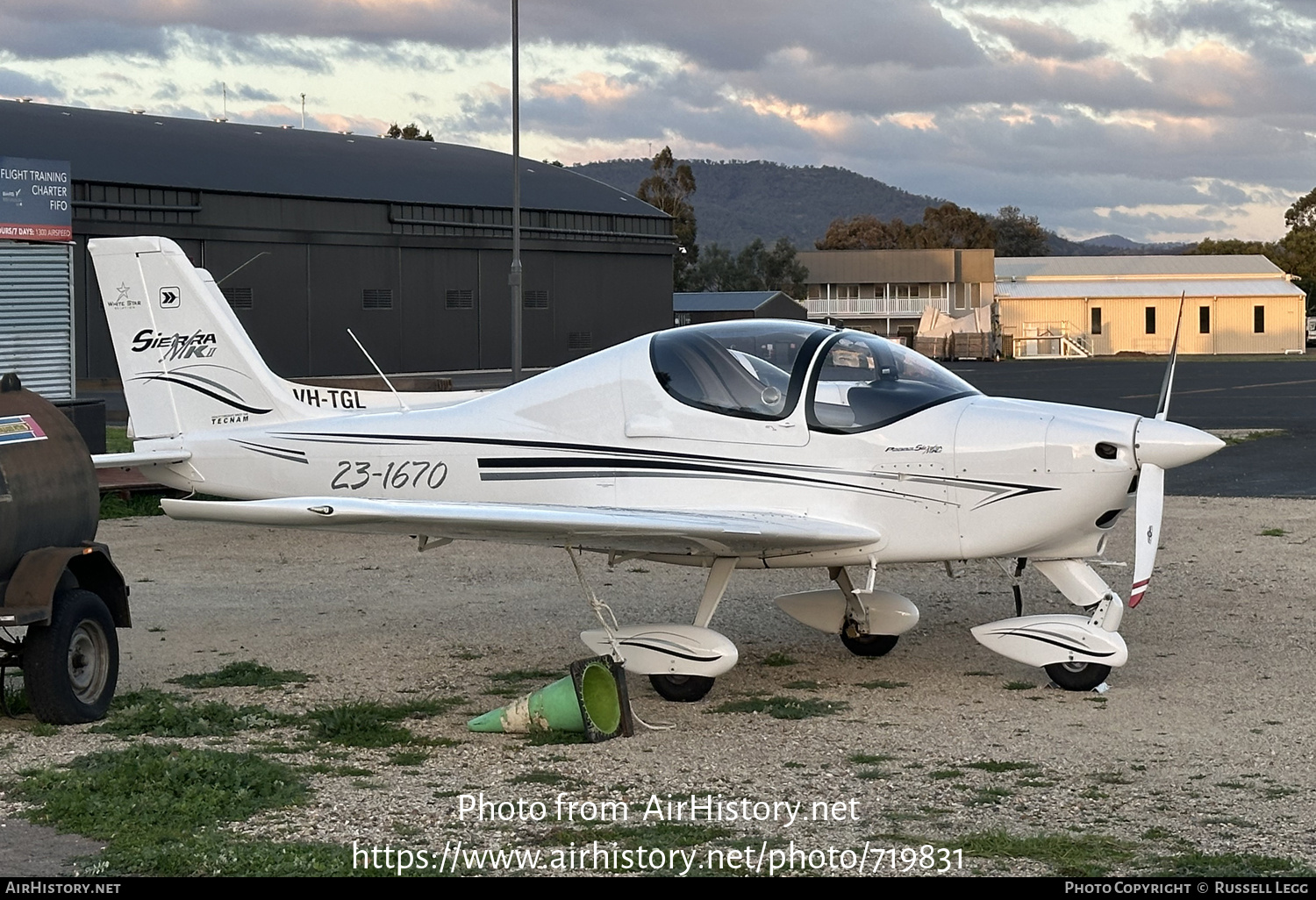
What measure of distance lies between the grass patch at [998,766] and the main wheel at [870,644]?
2.75 meters

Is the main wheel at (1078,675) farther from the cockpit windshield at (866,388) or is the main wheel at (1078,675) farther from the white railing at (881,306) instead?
the white railing at (881,306)

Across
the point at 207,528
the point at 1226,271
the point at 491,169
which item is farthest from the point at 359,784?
the point at 1226,271

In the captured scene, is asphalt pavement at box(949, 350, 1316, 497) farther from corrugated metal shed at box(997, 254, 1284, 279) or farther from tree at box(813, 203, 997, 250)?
tree at box(813, 203, 997, 250)

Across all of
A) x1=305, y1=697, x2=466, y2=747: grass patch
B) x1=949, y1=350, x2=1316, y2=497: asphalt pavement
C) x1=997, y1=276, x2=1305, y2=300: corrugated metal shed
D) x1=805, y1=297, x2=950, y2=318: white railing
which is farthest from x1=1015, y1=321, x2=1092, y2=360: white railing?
x1=305, y1=697, x2=466, y2=747: grass patch

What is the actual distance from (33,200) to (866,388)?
15.2m

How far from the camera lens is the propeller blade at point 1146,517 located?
8.30 metres

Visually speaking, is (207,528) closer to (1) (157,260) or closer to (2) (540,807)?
(1) (157,260)

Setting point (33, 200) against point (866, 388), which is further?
point (33, 200)

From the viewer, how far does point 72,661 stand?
818 centimetres

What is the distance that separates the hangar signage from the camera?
19562 mm

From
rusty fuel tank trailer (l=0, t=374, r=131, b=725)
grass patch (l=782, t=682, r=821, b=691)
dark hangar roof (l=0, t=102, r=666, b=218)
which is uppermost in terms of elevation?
dark hangar roof (l=0, t=102, r=666, b=218)

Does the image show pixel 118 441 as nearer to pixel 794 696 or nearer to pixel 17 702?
pixel 17 702

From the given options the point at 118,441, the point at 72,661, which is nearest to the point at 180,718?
the point at 72,661

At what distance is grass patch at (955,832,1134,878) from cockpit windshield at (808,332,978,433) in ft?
11.4
